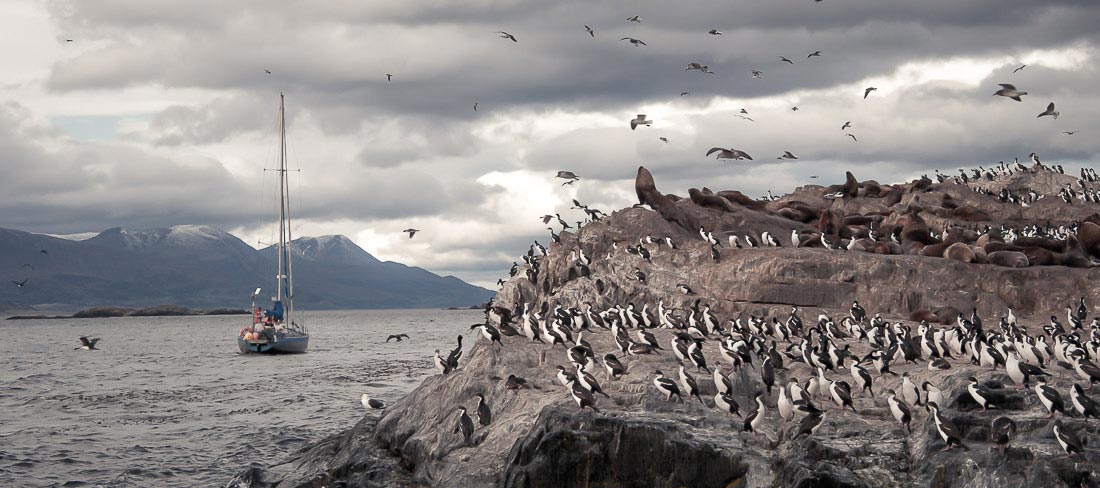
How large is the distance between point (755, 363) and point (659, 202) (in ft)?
49.8

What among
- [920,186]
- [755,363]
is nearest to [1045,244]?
[755,363]

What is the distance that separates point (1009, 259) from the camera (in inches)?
1199

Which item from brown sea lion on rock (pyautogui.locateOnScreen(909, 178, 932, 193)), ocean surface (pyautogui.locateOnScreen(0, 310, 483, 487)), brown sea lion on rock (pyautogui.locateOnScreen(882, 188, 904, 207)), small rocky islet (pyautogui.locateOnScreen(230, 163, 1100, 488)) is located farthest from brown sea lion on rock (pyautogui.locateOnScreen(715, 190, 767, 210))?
ocean surface (pyautogui.locateOnScreen(0, 310, 483, 487))

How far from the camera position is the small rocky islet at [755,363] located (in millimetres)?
17000

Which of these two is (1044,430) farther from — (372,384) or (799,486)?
(372,384)

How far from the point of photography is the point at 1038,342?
22.2 metres

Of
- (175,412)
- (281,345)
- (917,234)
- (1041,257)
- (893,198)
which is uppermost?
(893,198)

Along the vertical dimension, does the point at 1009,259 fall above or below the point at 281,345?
above

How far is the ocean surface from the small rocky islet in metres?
5.09

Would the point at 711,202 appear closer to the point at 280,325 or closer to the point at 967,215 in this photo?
the point at 967,215

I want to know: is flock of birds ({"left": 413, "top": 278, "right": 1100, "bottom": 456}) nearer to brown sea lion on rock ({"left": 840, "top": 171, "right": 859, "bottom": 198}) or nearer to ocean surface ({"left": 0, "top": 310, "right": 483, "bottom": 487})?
ocean surface ({"left": 0, "top": 310, "right": 483, "bottom": 487})

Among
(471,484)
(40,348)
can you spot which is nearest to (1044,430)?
(471,484)

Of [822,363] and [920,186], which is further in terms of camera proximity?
[920,186]

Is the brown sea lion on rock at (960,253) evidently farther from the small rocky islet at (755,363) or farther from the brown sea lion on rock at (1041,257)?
the brown sea lion on rock at (1041,257)
